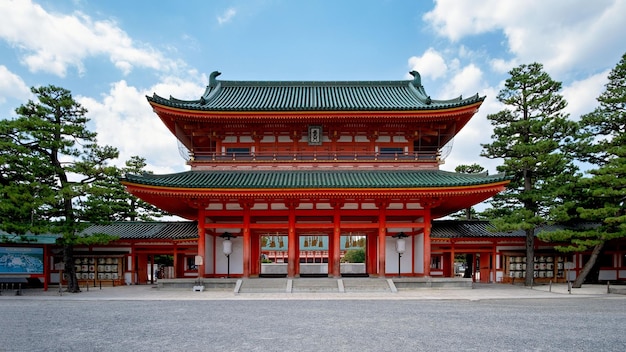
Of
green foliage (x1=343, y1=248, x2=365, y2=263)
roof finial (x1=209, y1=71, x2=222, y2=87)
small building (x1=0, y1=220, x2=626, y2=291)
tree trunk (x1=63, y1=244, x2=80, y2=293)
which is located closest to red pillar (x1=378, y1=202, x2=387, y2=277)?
small building (x1=0, y1=220, x2=626, y2=291)

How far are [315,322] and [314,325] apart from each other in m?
0.45

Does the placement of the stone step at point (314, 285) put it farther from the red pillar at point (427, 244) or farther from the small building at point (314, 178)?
the red pillar at point (427, 244)

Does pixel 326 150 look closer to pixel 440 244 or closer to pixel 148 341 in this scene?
pixel 440 244

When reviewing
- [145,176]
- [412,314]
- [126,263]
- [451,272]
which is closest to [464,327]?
[412,314]

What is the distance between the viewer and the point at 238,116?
2148 centimetres

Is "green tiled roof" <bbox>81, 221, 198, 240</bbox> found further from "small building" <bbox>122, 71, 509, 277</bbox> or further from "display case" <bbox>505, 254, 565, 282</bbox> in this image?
"display case" <bbox>505, 254, 565, 282</bbox>

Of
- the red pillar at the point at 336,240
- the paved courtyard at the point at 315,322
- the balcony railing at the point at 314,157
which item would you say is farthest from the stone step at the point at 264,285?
the balcony railing at the point at 314,157

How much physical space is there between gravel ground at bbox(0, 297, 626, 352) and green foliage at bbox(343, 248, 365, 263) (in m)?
30.7

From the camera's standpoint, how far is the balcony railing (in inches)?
882

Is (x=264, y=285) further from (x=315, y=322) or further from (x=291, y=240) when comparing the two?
(x=315, y=322)

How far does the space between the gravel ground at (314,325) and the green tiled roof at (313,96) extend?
35.7 ft

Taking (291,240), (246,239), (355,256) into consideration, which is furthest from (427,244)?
(355,256)

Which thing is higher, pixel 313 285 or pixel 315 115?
pixel 315 115

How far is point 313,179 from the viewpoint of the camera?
68.0 feet
